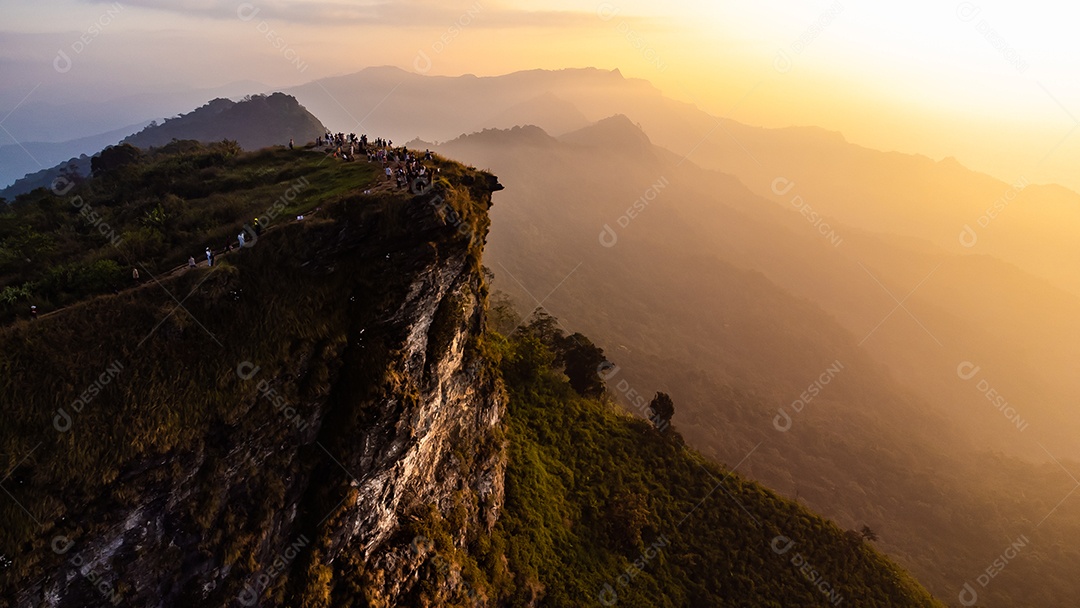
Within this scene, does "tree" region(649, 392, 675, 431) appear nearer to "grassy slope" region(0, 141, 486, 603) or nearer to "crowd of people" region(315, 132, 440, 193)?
"grassy slope" region(0, 141, 486, 603)

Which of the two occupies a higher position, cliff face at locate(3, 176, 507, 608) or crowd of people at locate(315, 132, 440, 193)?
crowd of people at locate(315, 132, 440, 193)

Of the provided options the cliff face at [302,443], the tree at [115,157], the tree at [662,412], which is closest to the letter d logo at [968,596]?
the tree at [662,412]

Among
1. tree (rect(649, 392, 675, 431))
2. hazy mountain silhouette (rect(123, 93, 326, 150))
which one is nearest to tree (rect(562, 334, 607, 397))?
tree (rect(649, 392, 675, 431))

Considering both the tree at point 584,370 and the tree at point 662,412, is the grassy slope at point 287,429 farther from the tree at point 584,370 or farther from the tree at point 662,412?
the tree at point 584,370

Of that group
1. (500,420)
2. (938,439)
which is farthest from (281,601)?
(938,439)

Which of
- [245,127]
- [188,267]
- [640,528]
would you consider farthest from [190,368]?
[245,127]

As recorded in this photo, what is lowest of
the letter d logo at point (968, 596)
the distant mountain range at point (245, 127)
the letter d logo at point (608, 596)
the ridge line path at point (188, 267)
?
the distant mountain range at point (245, 127)
